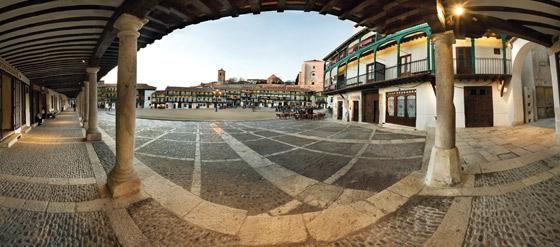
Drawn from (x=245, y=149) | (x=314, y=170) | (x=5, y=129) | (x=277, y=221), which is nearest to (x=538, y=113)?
(x=314, y=170)

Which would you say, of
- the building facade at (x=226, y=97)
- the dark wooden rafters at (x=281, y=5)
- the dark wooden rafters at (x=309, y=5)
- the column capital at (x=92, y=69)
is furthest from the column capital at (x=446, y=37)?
the building facade at (x=226, y=97)

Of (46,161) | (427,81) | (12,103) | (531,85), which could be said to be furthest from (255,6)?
(531,85)

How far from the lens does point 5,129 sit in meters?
9.16

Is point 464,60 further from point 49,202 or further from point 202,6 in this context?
point 49,202

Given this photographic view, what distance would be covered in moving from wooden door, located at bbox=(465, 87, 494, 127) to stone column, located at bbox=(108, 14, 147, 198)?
628 inches

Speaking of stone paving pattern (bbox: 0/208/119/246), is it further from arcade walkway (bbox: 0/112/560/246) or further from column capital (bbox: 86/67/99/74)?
column capital (bbox: 86/67/99/74)

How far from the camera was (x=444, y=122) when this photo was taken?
4227 mm

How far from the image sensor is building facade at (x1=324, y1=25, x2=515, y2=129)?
39.9ft

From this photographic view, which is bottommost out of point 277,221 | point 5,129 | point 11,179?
point 277,221

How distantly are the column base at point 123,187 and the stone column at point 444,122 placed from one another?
5448 mm

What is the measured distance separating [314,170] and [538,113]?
54.0 ft

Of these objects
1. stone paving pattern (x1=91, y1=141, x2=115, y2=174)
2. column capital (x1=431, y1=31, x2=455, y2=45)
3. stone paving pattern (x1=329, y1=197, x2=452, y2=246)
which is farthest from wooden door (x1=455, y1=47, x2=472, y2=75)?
stone paving pattern (x1=91, y1=141, x2=115, y2=174)

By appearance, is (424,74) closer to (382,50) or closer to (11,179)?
(382,50)

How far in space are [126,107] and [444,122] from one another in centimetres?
599
